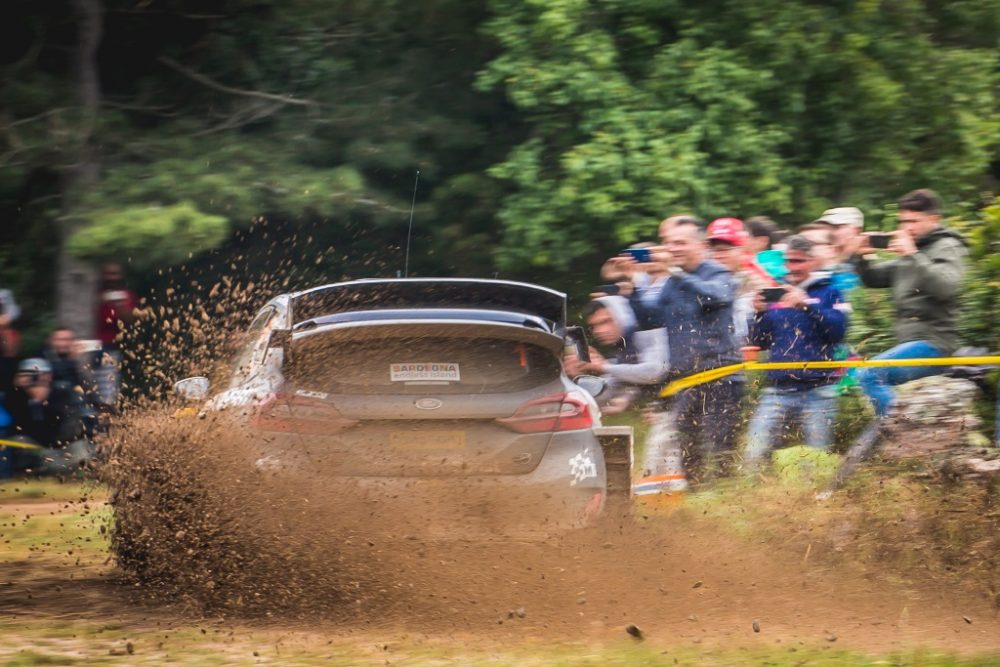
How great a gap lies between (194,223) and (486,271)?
144 inches

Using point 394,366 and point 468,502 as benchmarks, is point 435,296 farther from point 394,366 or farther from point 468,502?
point 468,502

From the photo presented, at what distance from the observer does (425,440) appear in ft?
25.8

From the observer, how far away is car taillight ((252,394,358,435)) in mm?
7793

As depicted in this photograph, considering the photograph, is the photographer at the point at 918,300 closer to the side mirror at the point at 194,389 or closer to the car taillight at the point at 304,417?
the car taillight at the point at 304,417

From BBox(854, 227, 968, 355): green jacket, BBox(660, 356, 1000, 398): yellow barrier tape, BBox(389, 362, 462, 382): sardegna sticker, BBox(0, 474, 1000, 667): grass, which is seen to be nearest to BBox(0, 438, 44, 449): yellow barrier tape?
BBox(660, 356, 1000, 398): yellow barrier tape

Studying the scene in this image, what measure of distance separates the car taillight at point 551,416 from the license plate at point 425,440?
0.26 meters

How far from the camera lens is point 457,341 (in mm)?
8008

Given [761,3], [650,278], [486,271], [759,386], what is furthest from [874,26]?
[759,386]

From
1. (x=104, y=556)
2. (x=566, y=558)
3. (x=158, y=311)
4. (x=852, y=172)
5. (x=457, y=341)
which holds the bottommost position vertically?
(x=158, y=311)

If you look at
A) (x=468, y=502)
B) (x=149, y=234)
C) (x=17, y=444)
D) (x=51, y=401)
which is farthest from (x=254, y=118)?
(x=468, y=502)

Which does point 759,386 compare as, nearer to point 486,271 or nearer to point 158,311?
point 486,271

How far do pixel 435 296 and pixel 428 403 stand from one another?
118 cm

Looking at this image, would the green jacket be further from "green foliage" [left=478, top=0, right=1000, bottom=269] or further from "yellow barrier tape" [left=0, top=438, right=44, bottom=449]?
"yellow barrier tape" [left=0, top=438, right=44, bottom=449]

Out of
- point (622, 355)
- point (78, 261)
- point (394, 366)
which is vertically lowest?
point (78, 261)
